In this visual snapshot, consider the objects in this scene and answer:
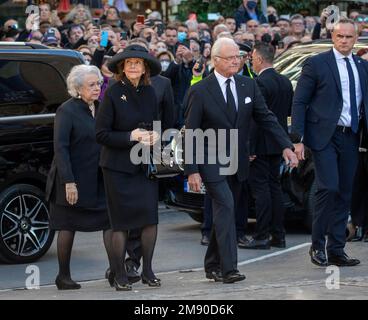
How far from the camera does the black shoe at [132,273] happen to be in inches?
372

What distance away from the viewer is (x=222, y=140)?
920 cm

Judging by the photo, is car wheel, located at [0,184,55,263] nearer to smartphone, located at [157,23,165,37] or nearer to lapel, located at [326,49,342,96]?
lapel, located at [326,49,342,96]

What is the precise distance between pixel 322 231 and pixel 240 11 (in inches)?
456

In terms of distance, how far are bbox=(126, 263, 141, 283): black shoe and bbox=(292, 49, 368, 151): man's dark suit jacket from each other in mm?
1758

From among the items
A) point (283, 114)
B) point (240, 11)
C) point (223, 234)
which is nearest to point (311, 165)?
point (283, 114)

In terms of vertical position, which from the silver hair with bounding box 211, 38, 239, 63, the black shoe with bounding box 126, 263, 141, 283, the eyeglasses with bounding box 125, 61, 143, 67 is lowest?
the black shoe with bounding box 126, 263, 141, 283

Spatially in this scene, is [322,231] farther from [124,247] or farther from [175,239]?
[175,239]

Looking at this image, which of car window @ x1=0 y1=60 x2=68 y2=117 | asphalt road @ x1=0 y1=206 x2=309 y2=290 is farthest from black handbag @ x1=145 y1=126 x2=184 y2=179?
car window @ x1=0 y1=60 x2=68 y2=117

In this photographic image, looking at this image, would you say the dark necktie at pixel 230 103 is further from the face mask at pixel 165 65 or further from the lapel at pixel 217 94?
the face mask at pixel 165 65

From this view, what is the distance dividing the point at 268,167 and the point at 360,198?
3.61 feet

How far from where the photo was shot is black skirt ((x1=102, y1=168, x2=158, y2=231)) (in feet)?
29.5

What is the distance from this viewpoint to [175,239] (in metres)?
12.4

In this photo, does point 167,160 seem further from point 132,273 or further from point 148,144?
point 132,273

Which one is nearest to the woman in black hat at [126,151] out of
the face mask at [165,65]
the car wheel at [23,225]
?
the car wheel at [23,225]
